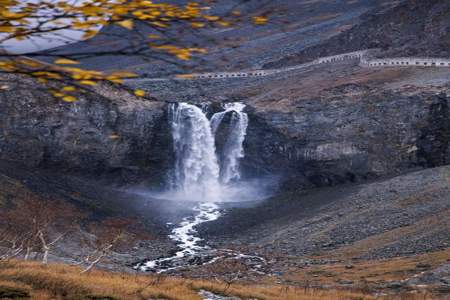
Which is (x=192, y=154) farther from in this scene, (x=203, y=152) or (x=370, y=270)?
(x=370, y=270)

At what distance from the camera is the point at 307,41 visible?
142125 millimetres

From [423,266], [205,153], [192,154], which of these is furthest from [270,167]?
[423,266]

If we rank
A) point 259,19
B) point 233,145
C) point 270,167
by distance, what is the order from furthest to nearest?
point 233,145
point 270,167
point 259,19

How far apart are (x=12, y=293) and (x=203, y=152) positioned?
58.8 m

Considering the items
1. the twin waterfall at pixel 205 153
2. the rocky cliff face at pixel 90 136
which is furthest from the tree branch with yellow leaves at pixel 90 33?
the twin waterfall at pixel 205 153

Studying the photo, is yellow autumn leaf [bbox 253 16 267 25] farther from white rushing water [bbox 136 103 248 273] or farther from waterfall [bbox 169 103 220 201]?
waterfall [bbox 169 103 220 201]

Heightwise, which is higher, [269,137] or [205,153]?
[269,137]

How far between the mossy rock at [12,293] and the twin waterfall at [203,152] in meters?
57.0

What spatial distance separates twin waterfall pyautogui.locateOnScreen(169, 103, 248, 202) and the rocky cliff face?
1669 mm

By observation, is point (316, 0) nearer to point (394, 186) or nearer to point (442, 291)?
point (394, 186)

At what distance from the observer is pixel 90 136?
218 feet

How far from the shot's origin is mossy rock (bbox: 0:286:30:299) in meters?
12.4

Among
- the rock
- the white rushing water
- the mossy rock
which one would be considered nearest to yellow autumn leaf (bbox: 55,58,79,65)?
the mossy rock

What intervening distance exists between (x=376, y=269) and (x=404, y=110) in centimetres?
3550
